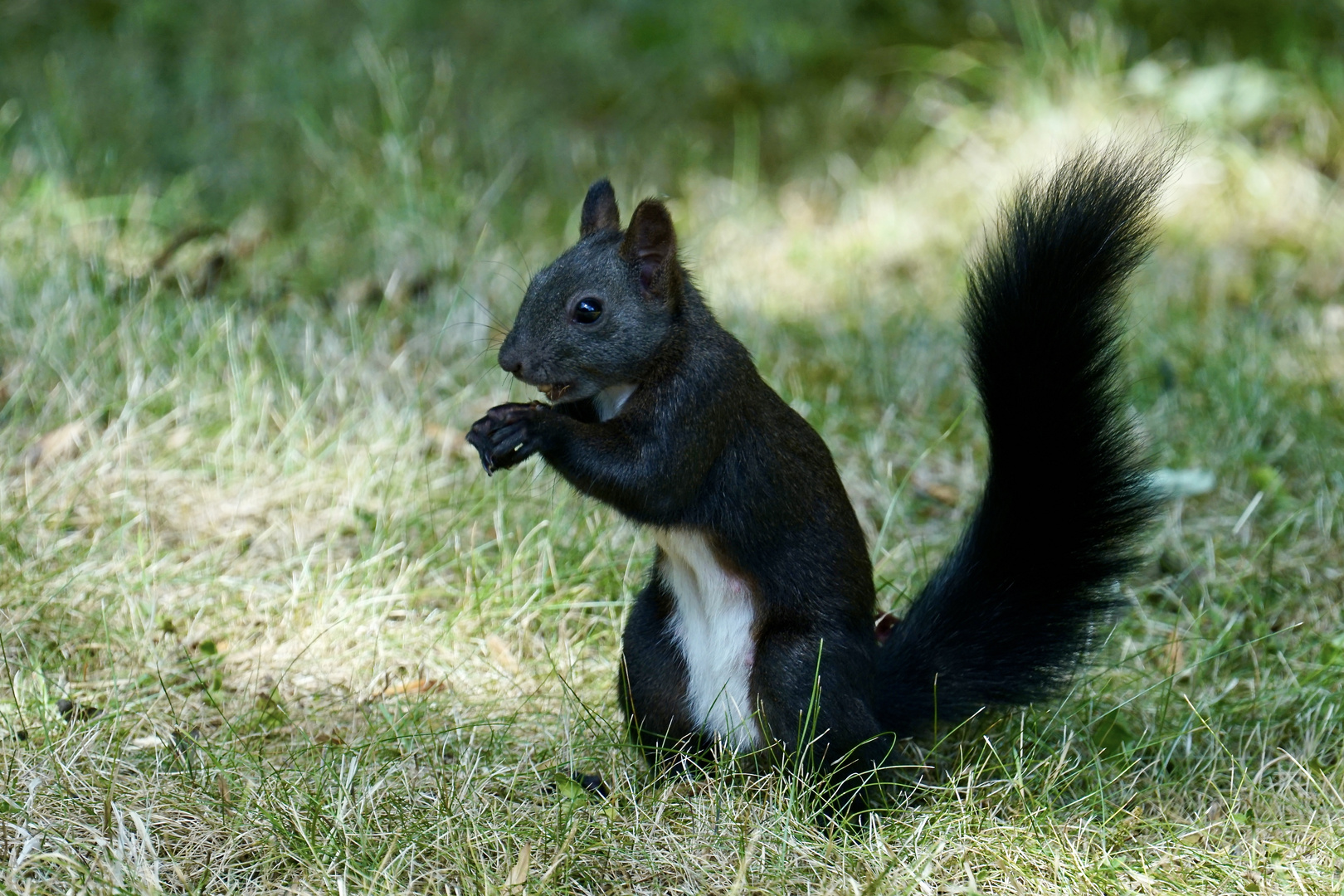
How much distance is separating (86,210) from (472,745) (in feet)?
9.93

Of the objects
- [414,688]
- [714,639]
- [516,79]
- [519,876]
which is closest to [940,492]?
[714,639]

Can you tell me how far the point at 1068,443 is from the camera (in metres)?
2.28

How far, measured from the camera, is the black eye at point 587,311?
2258 mm

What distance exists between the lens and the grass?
2023 millimetres

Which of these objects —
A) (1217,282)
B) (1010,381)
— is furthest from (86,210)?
(1217,282)

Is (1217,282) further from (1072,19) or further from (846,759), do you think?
(846,759)

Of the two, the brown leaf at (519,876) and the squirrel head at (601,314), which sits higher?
the squirrel head at (601,314)

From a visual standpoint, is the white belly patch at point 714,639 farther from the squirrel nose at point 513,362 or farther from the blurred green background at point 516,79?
the blurred green background at point 516,79

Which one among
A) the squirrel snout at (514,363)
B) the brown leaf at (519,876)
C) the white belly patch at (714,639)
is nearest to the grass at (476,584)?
the brown leaf at (519,876)

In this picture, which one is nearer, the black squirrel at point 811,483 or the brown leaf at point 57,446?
the black squirrel at point 811,483

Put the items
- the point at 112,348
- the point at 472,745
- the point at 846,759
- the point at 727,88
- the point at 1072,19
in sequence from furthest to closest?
the point at 727,88 < the point at 1072,19 < the point at 112,348 < the point at 472,745 < the point at 846,759

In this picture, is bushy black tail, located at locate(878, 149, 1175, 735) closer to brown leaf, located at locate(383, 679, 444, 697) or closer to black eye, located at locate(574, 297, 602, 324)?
black eye, located at locate(574, 297, 602, 324)

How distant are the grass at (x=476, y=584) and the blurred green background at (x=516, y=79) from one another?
0.50 m

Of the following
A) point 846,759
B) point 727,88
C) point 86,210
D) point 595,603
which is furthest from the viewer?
point 727,88
